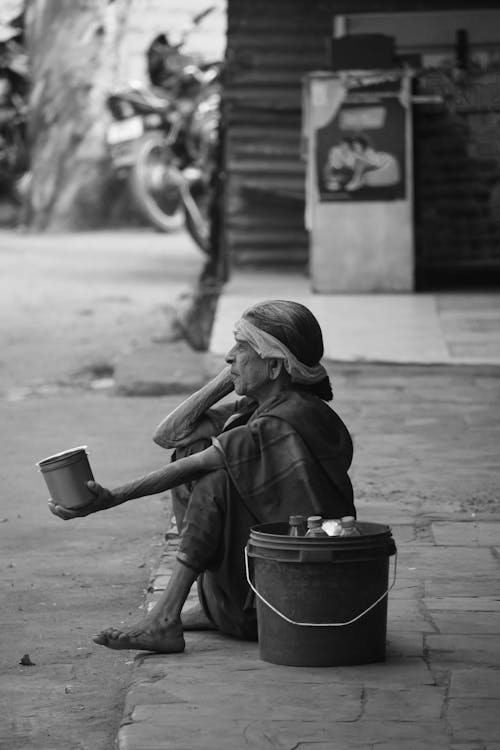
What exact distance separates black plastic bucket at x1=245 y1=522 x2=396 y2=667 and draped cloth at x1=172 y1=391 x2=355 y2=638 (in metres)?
0.12

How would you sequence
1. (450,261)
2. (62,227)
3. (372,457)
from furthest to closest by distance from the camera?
(62,227)
(450,261)
(372,457)

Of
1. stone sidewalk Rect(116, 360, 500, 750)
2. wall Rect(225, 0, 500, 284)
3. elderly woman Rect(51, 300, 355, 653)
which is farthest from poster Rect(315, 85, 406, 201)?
elderly woman Rect(51, 300, 355, 653)

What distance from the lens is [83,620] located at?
4.87 meters

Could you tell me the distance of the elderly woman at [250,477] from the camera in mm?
4176

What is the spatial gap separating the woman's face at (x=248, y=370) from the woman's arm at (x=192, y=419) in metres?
0.16

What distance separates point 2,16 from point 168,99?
5.90 m

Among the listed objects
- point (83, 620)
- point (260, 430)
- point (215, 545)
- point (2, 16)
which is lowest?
point (83, 620)

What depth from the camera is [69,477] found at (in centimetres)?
410

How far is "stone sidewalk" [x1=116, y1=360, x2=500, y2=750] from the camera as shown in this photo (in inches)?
140

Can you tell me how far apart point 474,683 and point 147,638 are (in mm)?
902

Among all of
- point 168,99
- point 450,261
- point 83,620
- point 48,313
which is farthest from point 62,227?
point 83,620

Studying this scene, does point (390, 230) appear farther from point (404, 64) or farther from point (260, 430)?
point (260, 430)

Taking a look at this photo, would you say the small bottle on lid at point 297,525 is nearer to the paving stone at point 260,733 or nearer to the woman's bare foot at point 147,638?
the woman's bare foot at point 147,638

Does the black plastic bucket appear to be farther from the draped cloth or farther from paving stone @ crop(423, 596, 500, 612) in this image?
paving stone @ crop(423, 596, 500, 612)
